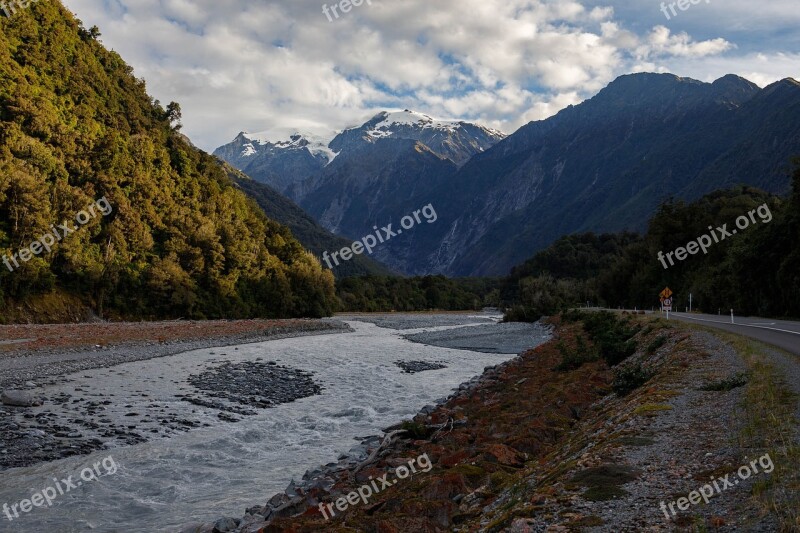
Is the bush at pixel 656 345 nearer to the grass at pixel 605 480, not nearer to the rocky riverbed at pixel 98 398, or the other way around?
the rocky riverbed at pixel 98 398

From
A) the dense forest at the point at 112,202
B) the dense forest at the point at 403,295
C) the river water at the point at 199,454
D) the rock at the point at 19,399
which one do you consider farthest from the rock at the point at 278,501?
the dense forest at the point at 403,295

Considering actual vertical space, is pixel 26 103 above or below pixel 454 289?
above

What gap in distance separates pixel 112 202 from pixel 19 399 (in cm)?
5224

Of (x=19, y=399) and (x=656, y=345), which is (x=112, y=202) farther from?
(x=656, y=345)

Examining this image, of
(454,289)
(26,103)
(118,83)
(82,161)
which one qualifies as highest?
(118,83)

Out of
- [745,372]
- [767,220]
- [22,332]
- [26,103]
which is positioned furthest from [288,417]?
[26,103]

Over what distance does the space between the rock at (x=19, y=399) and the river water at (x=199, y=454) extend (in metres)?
1.84

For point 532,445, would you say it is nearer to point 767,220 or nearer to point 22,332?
point 22,332

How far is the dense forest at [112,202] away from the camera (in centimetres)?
5019

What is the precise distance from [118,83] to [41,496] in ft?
283

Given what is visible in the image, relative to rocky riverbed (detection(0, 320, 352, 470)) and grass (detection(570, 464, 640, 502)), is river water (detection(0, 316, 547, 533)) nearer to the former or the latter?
rocky riverbed (detection(0, 320, 352, 470))

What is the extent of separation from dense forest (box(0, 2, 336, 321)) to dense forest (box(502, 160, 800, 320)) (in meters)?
44.7

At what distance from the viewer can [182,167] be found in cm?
8000

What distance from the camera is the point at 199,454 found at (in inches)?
479
